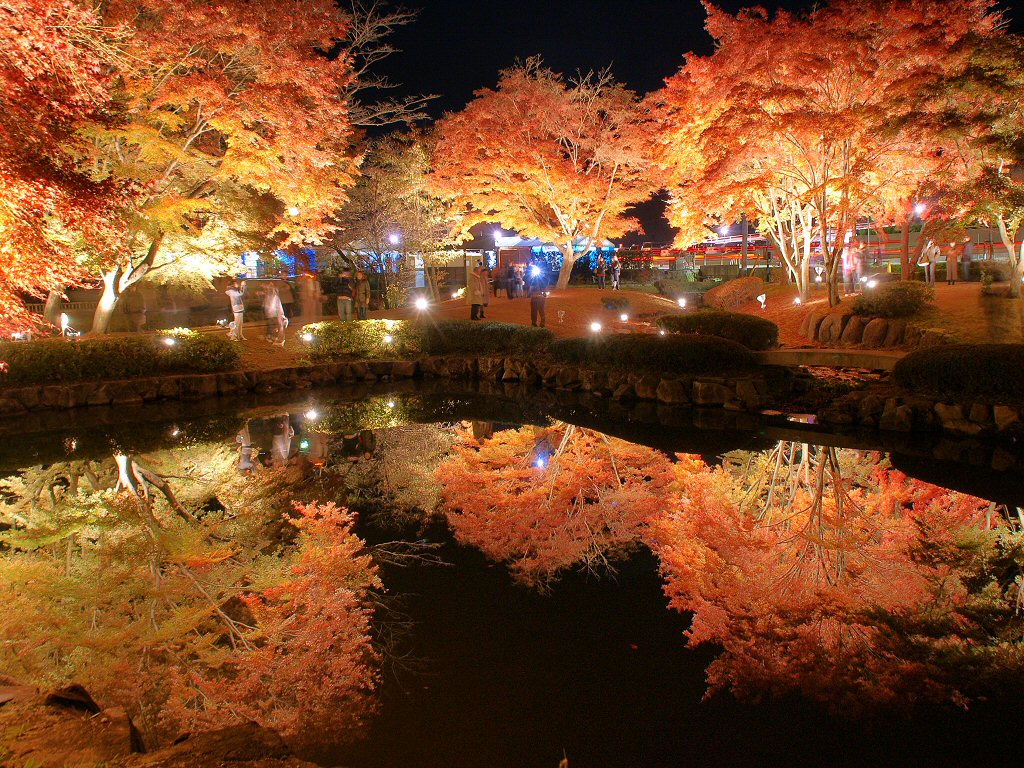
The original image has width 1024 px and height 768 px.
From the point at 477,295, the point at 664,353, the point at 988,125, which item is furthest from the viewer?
the point at 477,295

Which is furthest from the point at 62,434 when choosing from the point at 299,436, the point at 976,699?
the point at 976,699

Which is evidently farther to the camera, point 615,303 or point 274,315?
point 615,303

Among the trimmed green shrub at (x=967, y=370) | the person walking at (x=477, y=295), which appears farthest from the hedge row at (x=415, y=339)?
the trimmed green shrub at (x=967, y=370)

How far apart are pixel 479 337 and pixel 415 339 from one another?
173 cm

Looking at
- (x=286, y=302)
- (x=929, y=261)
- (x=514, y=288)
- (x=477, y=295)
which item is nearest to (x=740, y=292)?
(x=929, y=261)

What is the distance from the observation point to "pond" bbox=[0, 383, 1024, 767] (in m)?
3.45

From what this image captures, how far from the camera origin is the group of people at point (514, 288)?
17141 millimetres

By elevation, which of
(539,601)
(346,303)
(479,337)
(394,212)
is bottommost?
(539,601)

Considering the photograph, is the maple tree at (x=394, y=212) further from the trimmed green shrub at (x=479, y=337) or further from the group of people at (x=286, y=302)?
the trimmed green shrub at (x=479, y=337)

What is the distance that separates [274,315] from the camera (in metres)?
15.7

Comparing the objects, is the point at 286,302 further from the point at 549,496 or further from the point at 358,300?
the point at 549,496

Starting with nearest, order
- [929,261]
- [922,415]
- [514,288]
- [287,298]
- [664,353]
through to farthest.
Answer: [922,415]
[664,353]
[929,261]
[287,298]
[514,288]

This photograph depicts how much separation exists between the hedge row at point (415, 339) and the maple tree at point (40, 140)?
9129mm

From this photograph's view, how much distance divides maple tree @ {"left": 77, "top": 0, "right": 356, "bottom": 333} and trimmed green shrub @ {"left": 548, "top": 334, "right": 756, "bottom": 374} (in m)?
7.66
